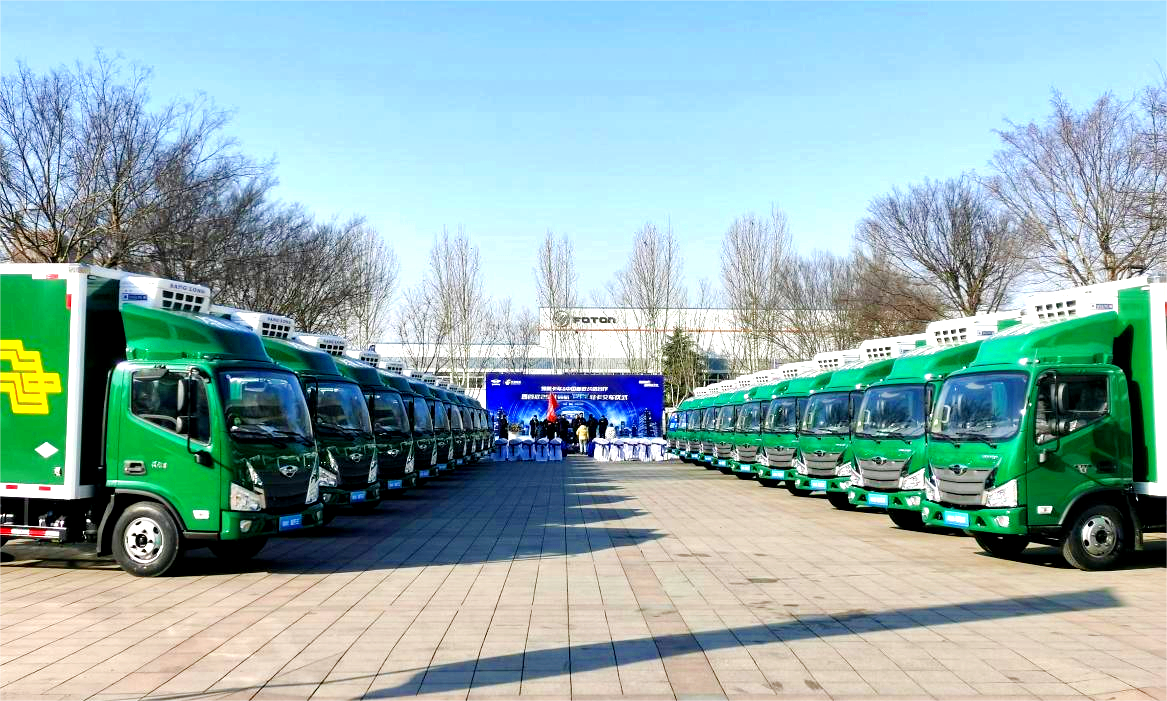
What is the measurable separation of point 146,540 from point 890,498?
10661 mm

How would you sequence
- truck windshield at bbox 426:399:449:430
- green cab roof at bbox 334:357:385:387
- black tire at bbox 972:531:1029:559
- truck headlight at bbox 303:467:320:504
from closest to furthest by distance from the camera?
Answer: truck headlight at bbox 303:467:320:504
black tire at bbox 972:531:1029:559
green cab roof at bbox 334:357:385:387
truck windshield at bbox 426:399:449:430

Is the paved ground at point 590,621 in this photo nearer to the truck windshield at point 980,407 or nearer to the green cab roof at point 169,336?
the truck windshield at point 980,407

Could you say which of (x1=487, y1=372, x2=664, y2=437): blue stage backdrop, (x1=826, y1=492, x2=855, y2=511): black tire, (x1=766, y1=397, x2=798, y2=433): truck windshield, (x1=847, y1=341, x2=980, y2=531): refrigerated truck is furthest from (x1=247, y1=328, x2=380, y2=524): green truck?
(x1=487, y1=372, x2=664, y2=437): blue stage backdrop

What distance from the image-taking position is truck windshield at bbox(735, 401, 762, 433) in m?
31.7

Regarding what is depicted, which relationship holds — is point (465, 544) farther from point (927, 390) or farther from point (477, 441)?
point (477, 441)

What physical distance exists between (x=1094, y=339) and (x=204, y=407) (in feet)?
33.7

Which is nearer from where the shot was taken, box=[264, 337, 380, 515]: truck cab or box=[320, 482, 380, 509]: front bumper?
box=[320, 482, 380, 509]: front bumper

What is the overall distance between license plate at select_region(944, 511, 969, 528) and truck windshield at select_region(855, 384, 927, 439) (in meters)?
3.66

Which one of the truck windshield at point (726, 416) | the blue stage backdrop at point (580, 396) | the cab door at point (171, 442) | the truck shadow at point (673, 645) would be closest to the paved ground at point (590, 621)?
the truck shadow at point (673, 645)

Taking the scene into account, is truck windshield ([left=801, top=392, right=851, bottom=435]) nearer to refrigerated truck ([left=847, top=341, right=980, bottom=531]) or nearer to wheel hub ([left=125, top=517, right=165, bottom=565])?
refrigerated truck ([left=847, top=341, right=980, bottom=531])

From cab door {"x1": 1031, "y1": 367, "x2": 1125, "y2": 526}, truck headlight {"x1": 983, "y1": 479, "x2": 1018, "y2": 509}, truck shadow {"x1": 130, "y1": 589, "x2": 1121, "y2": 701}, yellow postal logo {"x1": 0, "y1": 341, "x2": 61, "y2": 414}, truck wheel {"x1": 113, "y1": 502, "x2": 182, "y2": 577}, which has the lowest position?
truck shadow {"x1": 130, "y1": 589, "x2": 1121, "y2": 701}

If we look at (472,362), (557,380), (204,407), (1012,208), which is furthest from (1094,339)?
(472,362)

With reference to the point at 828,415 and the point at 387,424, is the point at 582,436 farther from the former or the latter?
the point at 387,424

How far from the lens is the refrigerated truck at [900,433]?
1691 cm
